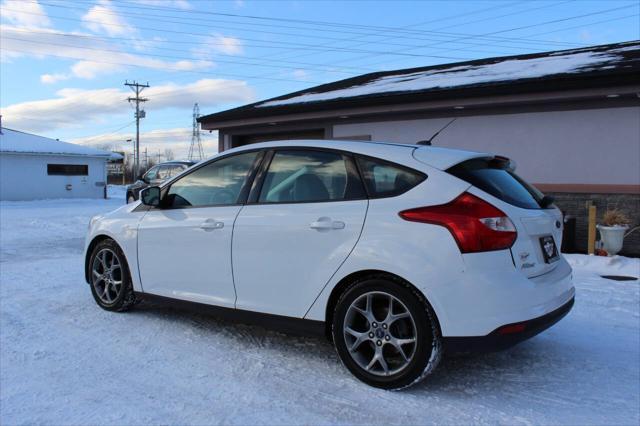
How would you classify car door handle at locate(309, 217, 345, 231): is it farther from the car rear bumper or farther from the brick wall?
the brick wall

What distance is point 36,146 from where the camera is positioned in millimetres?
27625

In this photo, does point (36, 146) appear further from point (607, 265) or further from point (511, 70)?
point (607, 265)

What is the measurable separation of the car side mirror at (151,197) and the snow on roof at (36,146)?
25.2 m

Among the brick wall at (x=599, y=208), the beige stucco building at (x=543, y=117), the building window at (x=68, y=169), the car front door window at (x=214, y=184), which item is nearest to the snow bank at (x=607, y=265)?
the brick wall at (x=599, y=208)

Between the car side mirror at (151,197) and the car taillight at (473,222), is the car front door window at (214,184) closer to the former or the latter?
the car side mirror at (151,197)

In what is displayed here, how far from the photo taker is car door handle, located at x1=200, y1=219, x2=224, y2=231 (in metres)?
3.98

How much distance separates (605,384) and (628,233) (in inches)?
243

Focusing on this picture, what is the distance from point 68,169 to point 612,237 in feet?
91.2

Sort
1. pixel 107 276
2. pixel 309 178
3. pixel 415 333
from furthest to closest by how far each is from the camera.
Answer: pixel 107 276, pixel 309 178, pixel 415 333

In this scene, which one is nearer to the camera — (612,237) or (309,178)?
(309,178)

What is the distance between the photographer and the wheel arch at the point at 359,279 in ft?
10.2

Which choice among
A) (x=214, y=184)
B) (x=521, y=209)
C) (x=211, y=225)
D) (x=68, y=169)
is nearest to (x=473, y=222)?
(x=521, y=209)

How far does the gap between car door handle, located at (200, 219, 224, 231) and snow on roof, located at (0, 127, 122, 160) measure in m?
26.0

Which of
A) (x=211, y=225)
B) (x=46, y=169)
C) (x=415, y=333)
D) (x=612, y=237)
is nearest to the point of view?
(x=415, y=333)
